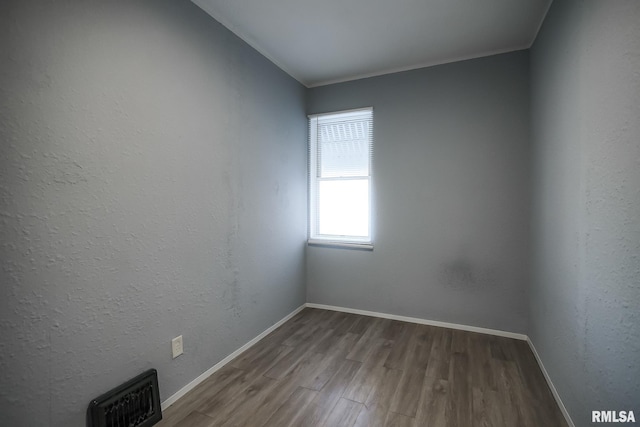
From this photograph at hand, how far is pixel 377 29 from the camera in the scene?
2.37 m

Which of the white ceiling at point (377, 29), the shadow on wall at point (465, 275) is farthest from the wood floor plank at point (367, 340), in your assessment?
the white ceiling at point (377, 29)

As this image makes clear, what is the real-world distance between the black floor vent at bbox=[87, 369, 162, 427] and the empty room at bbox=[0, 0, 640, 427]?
Result: 0.01m

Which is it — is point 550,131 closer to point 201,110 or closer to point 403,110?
point 403,110

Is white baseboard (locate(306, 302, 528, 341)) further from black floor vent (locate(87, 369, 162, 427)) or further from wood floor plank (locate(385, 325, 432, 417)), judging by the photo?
black floor vent (locate(87, 369, 162, 427))

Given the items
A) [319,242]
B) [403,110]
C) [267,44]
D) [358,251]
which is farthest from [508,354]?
[267,44]

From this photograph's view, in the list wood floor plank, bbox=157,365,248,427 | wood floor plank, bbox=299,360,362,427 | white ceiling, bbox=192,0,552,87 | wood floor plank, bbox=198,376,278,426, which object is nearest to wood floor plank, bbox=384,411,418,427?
wood floor plank, bbox=299,360,362,427

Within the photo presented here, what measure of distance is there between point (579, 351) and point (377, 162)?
223 centimetres

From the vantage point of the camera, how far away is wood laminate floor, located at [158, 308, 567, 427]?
67.7 inches

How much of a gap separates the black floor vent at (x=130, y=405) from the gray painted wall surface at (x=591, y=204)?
7.39ft

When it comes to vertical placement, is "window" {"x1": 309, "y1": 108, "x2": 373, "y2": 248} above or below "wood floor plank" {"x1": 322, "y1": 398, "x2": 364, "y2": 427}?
above

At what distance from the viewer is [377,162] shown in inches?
126

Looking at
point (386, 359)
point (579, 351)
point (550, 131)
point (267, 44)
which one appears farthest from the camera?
point (267, 44)

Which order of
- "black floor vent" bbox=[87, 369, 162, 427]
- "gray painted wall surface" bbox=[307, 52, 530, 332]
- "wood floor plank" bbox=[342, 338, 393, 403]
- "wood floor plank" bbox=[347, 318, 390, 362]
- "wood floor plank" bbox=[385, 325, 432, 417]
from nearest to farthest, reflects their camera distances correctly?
"black floor vent" bbox=[87, 369, 162, 427], "wood floor plank" bbox=[385, 325, 432, 417], "wood floor plank" bbox=[342, 338, 393, 403], "wood floor plank" bbox=[347, 318, 390, 362], "gray painted wall surface" bbox=[307, 52, 530, 332]

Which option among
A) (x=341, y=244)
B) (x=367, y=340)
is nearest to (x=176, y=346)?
(x=367, y=340)
